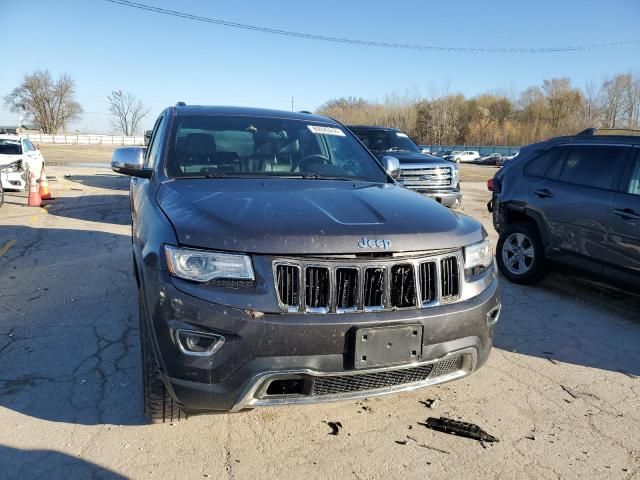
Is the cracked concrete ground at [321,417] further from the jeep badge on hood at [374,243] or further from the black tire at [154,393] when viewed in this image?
the jeep badge on hood at [374,243]

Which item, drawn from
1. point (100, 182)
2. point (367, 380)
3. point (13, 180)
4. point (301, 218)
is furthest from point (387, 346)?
point (100, 182)

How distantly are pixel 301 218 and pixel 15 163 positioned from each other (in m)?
12.1

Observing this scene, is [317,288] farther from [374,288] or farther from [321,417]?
[321,417]

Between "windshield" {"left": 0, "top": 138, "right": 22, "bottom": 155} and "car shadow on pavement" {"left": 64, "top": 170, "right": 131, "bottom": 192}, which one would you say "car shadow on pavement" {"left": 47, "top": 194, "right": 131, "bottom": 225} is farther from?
"car shadow on pavement" {"left": 64, "top": 170, "right": 131, "bottom": 192}

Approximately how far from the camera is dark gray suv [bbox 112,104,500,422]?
7.16ft

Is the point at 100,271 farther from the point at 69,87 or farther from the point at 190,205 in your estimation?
the point at 69,87

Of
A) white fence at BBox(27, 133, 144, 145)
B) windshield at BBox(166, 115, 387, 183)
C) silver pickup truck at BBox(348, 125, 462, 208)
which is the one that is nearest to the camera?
windshield at BBox(166, 115, 387, 183)

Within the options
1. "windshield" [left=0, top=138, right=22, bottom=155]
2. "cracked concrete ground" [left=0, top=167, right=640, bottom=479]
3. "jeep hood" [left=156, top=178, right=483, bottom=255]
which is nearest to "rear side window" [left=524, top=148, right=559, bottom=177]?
"cracked concrete ground" [left=0, top=167, right=640, bottom=479]

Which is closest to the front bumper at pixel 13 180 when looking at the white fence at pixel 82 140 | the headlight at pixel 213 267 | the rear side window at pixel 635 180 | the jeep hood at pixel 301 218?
the jeep hood at pixel 301 218

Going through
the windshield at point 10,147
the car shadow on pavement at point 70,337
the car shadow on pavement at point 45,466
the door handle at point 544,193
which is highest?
the windshield at point 10,147

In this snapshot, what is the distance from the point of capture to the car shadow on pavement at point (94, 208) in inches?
381

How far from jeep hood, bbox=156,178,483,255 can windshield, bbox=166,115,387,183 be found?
0.30 metres

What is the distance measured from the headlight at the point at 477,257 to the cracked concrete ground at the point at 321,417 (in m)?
0.92

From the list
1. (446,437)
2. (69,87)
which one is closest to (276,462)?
(446,437)
